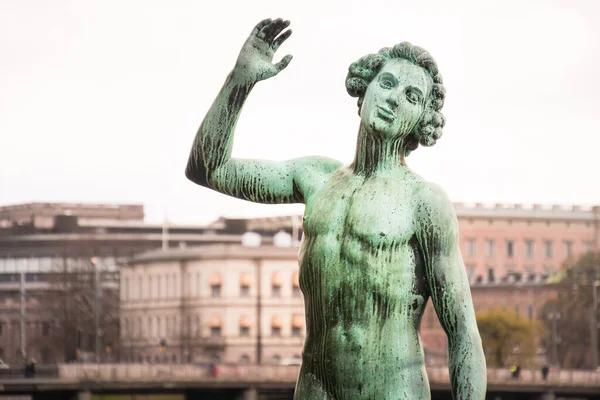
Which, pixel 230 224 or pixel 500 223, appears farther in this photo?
pixel 230 224

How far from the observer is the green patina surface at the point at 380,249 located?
4918mm

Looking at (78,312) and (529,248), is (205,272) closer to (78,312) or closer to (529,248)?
(78,312)

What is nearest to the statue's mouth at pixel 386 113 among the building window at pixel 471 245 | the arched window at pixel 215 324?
the arched window at pixel 215 324

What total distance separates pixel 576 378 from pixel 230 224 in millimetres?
94084

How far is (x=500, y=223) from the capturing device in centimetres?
16200

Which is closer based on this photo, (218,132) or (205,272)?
(218,132)

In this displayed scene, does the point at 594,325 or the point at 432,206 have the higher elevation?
the point at 432,206

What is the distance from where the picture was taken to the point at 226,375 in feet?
293

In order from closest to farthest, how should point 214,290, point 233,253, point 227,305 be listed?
point 233,253, point 227,305, point 214,290

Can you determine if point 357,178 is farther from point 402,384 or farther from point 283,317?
point 283,317

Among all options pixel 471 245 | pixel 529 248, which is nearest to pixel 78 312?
Result: pixel 471 245

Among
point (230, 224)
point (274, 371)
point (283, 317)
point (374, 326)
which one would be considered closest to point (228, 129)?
point (374, 326)

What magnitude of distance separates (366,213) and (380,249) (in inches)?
3.8

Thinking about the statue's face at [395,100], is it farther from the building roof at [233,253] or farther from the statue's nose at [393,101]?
the building roof at [233,253]
